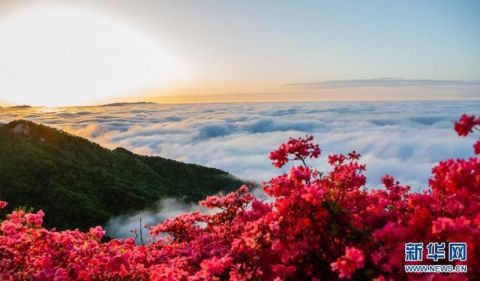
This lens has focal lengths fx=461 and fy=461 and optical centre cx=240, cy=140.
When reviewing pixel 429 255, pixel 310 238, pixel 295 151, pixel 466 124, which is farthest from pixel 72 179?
pixel 466 124

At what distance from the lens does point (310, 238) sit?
5801 mm

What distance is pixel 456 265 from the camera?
16.8 ft

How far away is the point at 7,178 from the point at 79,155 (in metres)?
13.0

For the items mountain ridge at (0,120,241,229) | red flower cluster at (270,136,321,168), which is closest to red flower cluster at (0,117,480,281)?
red flower cluster at (270,136,321,168)

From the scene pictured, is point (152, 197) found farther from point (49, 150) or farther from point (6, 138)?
point (6, 138)

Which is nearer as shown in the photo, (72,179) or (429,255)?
(429,255)

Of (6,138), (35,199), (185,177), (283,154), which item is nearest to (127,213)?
(35,199)

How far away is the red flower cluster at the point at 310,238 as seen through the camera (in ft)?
17.3

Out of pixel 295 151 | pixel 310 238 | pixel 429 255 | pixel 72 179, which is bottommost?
pixel 72 179

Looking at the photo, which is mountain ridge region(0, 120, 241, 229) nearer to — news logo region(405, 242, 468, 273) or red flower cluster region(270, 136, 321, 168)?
red flower cluster region(270, 136, 321, 168)

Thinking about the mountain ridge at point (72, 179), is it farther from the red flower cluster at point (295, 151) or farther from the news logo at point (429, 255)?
the news logo at point (429, 255)

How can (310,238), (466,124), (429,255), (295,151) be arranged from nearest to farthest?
(466,124)
(429,255)
(310,238)
(295,151)

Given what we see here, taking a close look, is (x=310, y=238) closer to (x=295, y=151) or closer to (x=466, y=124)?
(x=295, y=151)

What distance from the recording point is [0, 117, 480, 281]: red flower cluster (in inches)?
208
